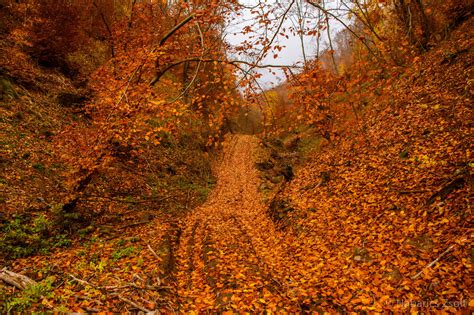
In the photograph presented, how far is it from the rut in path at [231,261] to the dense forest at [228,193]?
5 cm

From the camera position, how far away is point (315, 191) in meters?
10.4

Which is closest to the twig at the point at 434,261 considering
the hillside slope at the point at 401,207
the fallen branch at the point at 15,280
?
the hillside slope at the point at 401,207

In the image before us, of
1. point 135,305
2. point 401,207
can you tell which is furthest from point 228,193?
point 135,305

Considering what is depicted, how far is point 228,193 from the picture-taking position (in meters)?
15.8

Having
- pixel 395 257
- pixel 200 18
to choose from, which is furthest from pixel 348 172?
pixel 200 18

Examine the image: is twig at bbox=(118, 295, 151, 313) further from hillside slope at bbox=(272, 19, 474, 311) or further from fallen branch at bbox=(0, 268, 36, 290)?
hillside slope at bbox=(272, 19, 474, 311)

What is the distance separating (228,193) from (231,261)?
9123mm

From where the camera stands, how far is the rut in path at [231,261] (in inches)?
201

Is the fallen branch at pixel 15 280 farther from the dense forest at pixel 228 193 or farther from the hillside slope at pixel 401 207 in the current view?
the hillside slope at pixel 401 207

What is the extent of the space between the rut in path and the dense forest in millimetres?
50

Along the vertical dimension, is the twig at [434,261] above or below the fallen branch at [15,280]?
below

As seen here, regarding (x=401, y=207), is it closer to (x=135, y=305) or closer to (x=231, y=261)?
(x=231, y=261)

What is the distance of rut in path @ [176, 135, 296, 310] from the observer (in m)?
5.10

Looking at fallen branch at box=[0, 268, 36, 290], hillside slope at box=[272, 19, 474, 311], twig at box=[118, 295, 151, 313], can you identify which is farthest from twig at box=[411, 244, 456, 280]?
fallen branch at box=[0, 268, 36, 290]
